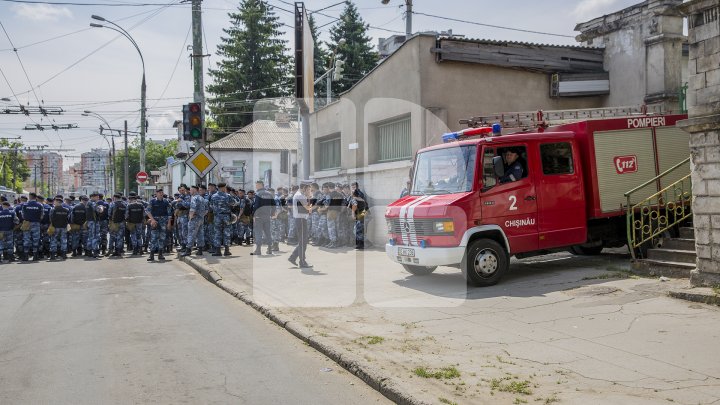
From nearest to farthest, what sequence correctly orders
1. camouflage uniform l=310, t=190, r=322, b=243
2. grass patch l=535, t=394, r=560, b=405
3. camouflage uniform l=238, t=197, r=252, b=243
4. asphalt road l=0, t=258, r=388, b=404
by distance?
grass patch l=535, t=394, r=560, b=405
asphalt road l=0, t=258, r=388, b=404
camouflage uniform l=310, t=190, r=322, b=243
camouflage uniform l=238, t=197, r=252, b=243

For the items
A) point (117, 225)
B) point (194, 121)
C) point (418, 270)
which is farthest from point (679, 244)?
Result: point (117, 225)

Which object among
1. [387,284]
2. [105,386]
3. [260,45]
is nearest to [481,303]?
[387,284]

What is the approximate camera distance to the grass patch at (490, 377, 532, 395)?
4.70 metres

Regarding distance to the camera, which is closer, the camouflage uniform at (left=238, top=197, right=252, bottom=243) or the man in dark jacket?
the man in dark jacket

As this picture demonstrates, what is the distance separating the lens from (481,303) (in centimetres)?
830

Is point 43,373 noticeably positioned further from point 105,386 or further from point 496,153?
point 496,153

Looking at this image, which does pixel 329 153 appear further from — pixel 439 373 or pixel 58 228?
pixel 439 373

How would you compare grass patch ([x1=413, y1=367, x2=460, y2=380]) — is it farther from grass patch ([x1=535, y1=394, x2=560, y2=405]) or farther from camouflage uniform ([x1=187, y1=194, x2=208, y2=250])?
camouflage uniform ([x1=187, y1=194, x2=208, y2=250])

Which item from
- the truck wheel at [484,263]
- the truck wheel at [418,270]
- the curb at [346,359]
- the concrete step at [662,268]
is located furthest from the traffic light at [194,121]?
the concrete step at [662,268]

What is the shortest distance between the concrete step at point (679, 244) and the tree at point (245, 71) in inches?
1857

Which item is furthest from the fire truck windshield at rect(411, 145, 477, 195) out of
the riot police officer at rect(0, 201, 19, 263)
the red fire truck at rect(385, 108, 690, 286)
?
the riot police officer at rect(0, 201, 19, 263)

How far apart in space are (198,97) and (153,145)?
83074 mm

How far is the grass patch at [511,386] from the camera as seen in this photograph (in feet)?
15.4

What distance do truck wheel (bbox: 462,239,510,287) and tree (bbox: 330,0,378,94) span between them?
4480 centimetres
